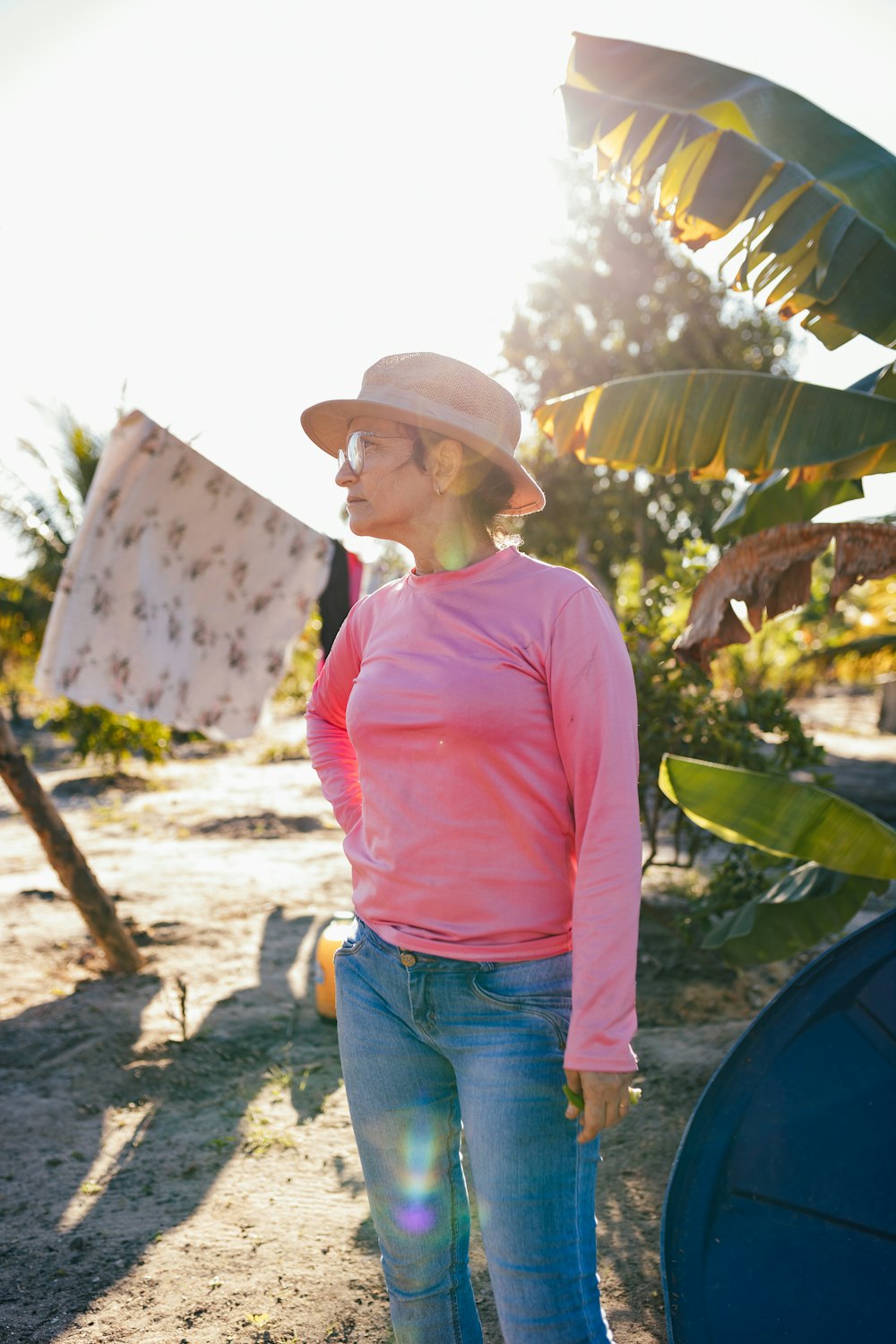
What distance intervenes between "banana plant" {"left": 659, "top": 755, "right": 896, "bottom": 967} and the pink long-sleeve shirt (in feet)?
4.94

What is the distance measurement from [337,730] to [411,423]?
758 millimetres

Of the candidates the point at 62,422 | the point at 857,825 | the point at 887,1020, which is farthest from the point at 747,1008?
the point at 62,422

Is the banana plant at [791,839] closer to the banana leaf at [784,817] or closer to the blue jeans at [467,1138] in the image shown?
the banana leaf at [784,817]

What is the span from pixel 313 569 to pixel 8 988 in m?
2.68

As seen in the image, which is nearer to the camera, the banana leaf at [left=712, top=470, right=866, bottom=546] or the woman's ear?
the woman's ear

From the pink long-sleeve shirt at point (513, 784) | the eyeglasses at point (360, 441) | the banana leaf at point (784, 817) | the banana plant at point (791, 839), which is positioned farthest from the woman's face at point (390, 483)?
the banana plant at point (791, 839)

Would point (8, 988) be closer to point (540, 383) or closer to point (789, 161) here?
point (789, 161)

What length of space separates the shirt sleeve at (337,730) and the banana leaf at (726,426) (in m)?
2.15

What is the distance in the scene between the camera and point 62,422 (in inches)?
436

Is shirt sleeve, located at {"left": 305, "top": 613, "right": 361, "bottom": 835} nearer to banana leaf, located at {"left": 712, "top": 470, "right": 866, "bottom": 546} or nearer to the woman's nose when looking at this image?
the woman's nose

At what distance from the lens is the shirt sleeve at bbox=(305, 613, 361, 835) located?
188 cm

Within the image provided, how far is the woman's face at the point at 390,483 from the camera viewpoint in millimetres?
1577

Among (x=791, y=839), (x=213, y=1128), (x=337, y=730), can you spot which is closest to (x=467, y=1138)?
(x=337, y=730)

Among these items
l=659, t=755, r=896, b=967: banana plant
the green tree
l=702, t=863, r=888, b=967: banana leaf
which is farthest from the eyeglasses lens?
the green tree
